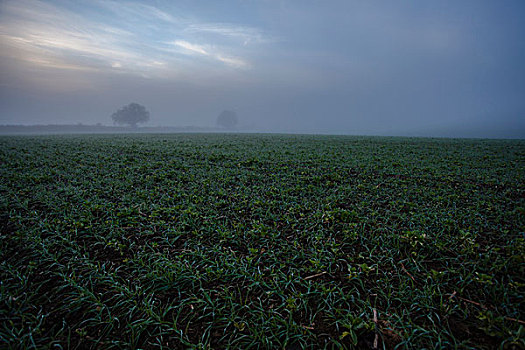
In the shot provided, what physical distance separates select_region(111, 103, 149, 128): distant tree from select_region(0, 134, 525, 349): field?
10947 centimetres

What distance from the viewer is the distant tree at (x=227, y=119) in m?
134

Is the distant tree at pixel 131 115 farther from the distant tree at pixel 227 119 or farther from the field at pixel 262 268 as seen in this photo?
the field at pixel 262 268

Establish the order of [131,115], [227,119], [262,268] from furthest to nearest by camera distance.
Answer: [227,119]
[131,115]
[262,268]

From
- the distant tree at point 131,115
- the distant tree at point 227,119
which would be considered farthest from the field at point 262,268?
the distant tree at point 227,119

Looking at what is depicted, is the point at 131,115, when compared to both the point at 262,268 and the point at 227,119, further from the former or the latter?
the point at 262,268

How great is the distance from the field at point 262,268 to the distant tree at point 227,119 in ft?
434

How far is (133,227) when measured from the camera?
4.36m

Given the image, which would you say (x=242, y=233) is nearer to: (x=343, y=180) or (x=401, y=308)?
(x=401, y=308)

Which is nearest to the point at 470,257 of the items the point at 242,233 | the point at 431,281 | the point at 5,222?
the point at 431,281

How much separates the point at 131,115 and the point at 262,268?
11613cm

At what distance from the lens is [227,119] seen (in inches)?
5285

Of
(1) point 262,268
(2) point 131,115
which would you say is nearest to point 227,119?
(2) point 131,115

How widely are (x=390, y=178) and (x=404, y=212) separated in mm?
3134

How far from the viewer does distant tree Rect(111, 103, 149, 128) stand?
3942 inches
